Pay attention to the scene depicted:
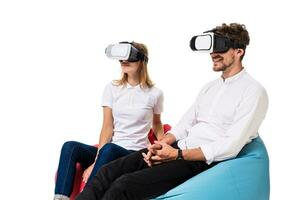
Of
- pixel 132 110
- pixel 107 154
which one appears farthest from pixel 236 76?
pixel 107 154

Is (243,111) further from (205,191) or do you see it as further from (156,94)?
(156,94)

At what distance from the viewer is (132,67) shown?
354cm

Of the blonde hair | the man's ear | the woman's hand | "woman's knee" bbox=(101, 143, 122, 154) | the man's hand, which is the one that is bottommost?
the woman's hand

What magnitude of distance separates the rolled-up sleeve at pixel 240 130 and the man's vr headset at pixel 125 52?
0.85 m

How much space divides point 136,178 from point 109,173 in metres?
0.25

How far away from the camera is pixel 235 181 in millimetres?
2998

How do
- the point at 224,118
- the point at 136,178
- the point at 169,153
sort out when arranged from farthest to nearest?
the point at 224,118 < the point at 169,153 < the point at 136,178

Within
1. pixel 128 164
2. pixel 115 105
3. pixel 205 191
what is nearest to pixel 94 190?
pixel 128 164

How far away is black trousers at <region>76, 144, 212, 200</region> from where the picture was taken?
2.77 m

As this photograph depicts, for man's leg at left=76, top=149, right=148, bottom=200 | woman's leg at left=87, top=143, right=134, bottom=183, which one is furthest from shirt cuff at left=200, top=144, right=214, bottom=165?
woman's leg at left=87, top=143, right=134, bottom=183

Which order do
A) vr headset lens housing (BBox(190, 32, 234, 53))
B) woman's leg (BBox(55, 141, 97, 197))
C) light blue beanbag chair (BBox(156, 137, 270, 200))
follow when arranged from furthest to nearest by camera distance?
woman's leg (BBox(55, 141, 97, 197))
vr headset lens housing (BBox(190, 32, 234, 53))
light blue beanbag chair (BBox(156, 137, 270, 200))

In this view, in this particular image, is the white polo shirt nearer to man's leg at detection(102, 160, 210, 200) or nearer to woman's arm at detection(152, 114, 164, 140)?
woman's arm at detection(152, 114, 164, 140)

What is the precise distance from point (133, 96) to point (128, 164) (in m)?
0.62

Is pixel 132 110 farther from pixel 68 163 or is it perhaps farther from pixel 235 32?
pixel 235 32
